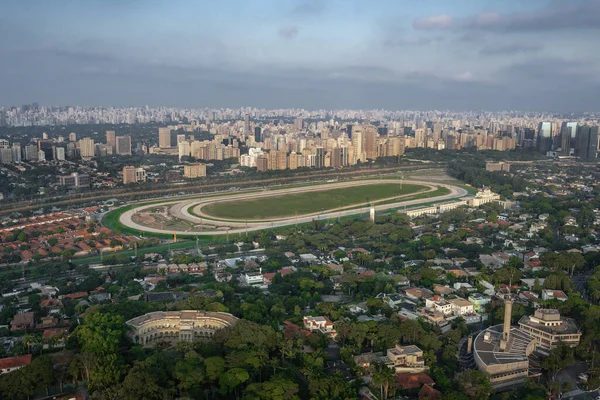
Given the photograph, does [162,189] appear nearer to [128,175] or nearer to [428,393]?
[128,175]

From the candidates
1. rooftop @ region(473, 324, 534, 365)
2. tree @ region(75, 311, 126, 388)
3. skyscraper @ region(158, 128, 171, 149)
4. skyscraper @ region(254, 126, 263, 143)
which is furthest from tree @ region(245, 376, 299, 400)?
skyscraper @ region(254, 126, 263, 143)

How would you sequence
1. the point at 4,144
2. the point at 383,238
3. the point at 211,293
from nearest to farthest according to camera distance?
the point at 211,293 → the point at 383,238 → the point at 4,144

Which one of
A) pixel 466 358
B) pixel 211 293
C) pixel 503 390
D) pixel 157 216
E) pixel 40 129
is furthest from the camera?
pixel 40 129

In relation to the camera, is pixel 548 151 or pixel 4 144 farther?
pixel 548 151

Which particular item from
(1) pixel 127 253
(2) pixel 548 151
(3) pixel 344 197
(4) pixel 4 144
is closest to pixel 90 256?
(1) pixel 127 253

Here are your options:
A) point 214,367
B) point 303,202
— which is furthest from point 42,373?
point 303,202

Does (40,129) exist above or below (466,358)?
above

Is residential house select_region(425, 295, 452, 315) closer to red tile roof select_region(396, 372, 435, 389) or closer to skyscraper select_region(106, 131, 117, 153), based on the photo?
red tile roof select_region(396, 372, 435, 389)

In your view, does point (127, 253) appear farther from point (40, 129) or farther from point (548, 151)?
point (40, 129)

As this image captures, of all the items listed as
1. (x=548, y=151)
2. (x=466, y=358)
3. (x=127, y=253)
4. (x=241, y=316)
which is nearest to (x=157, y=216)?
(x=127, y=253)
